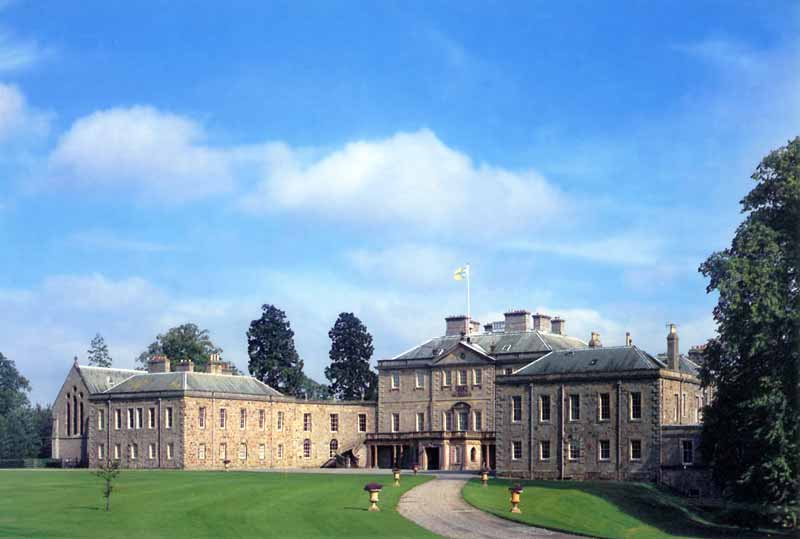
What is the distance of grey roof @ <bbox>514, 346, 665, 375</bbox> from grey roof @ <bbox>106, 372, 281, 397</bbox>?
1025 inches

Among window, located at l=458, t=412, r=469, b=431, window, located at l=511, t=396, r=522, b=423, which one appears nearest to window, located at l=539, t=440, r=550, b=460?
window, located at l=511, t=396, r=522, b=423

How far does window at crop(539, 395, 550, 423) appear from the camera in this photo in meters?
71.1

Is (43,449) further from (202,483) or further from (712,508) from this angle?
(712,508)

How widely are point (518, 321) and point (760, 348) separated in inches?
1626

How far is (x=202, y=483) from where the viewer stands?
5816 cm

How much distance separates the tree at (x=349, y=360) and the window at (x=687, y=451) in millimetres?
45121

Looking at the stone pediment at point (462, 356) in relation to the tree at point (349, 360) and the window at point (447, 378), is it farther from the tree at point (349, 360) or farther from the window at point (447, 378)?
the tree at point (349, 360)

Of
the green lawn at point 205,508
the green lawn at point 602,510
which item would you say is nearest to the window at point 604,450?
the green lawn at point 602,510

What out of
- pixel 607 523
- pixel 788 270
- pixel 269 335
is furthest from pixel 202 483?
pixel 269 335

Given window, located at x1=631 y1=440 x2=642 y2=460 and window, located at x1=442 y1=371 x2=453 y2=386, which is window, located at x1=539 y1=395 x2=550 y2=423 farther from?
window, located at x1=442 y1=371 x2=453 y2=386

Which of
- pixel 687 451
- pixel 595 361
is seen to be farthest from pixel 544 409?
pixel 687 451

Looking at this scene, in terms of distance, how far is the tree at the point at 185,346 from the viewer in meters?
115

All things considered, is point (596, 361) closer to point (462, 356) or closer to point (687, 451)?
point (687, 451)

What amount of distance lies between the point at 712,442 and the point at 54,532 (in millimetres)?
29156
